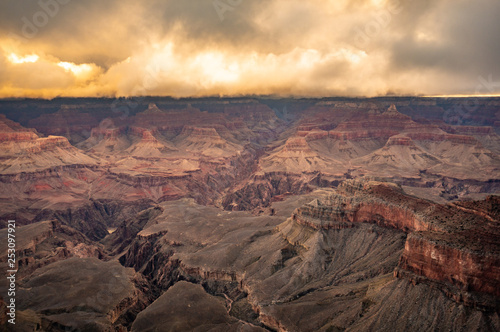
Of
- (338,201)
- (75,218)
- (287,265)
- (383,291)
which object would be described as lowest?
(75,218)

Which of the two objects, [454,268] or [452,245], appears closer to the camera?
[454,268]

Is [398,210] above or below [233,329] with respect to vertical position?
above

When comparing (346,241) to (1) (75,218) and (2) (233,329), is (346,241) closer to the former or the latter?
(2) (233,329)

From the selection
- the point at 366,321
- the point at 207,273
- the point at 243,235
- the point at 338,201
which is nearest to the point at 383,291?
the point at 366,321

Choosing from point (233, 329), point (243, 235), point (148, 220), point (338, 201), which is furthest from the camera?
point (148, 220)

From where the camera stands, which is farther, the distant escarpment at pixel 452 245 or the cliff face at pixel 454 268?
the distant escarpment at pixel 452 245

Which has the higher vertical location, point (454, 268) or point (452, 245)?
point (452, 245)

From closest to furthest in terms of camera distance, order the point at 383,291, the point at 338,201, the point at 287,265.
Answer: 1. the point at 383,291
2. the point at 287,265
3. the point at 338,201

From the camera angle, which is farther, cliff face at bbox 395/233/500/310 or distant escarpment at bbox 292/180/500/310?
distant escarpment at bbox 292/180/500/310
